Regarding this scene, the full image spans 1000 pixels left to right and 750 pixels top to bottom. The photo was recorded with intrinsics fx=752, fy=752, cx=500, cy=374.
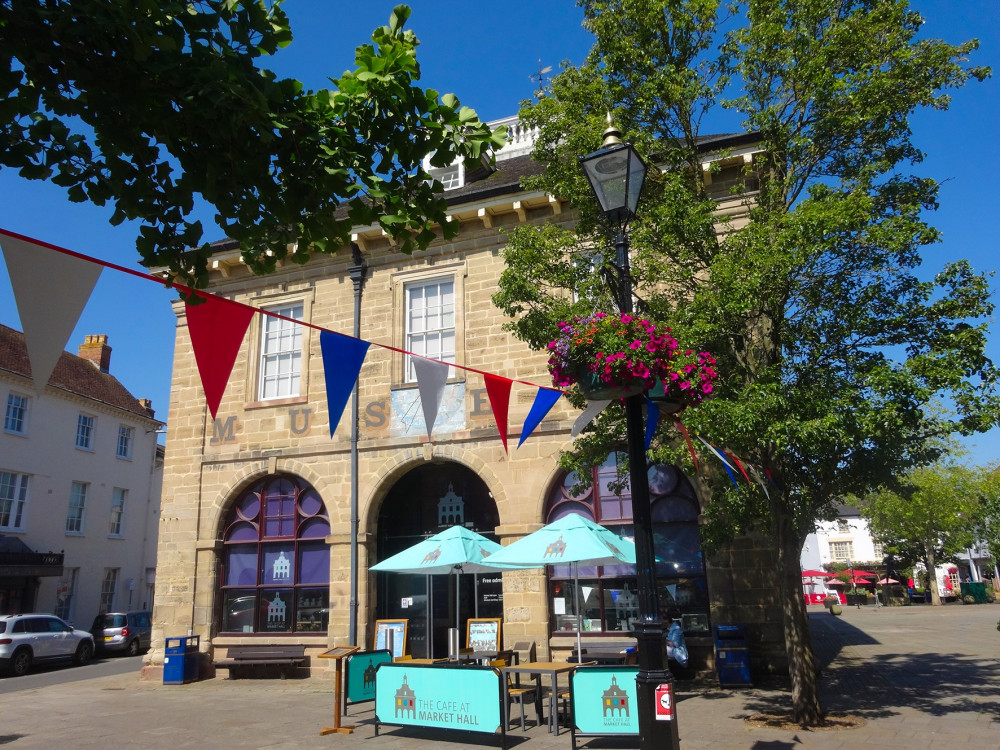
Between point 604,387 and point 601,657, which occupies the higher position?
point 604,387

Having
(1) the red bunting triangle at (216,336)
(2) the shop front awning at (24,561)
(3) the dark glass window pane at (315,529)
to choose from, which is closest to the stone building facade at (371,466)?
(3) the dark glass window pane at (315,529)

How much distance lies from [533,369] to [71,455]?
22020 millimetres

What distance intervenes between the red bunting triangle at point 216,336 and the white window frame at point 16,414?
934 inches

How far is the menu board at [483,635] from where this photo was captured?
12305mm

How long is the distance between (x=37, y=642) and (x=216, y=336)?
18126mm

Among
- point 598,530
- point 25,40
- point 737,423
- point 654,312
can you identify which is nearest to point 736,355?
point 654,312

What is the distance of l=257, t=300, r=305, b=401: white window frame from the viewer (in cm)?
1578

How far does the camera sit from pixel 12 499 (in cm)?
2539

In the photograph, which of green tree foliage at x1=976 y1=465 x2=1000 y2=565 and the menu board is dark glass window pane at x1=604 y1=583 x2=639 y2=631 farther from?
green tree foliage at x1=976 y1=465 x2=1000 y2=565

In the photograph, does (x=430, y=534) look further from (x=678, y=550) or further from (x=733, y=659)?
(x=733, y=659)

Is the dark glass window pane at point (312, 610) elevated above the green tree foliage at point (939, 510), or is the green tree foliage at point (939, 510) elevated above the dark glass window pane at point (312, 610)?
the green tree foliage at point (939, 510)

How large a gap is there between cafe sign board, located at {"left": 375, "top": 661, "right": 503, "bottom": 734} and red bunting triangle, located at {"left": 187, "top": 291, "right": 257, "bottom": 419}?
4.14 meters

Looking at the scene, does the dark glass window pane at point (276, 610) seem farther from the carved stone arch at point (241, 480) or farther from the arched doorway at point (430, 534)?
the arched doorway at point (430, 534)

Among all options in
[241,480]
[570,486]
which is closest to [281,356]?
[241,480]
